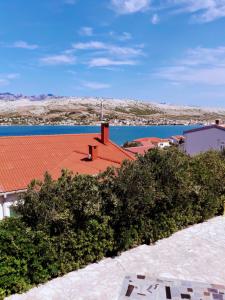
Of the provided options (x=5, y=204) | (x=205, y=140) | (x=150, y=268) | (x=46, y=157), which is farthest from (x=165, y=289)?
(x=205, y=140)

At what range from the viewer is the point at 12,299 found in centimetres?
994

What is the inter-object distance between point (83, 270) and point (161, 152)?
6051 millimetres

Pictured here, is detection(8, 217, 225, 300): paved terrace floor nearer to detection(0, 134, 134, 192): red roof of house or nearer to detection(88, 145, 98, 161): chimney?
detection(0, 134, 134, 192): red roof of house

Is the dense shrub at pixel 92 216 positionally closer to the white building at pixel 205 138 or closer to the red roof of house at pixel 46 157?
the red roof of house at pixel 46 157

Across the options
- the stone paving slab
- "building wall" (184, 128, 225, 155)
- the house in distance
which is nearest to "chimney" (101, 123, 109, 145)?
the house in distance

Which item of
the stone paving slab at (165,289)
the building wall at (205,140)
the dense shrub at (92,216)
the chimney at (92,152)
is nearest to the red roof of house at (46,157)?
the chimney at (92,152)

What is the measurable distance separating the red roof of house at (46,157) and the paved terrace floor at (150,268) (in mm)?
8651

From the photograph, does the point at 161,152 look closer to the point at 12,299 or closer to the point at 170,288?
the point at 170,288

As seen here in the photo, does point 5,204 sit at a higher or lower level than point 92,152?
lower

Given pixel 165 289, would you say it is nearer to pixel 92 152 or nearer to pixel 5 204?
pixel 5 204

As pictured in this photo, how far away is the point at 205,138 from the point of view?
37688 mm

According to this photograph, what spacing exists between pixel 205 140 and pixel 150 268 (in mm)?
27839

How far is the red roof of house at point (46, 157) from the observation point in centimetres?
2060

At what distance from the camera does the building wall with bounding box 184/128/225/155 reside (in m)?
35.9
